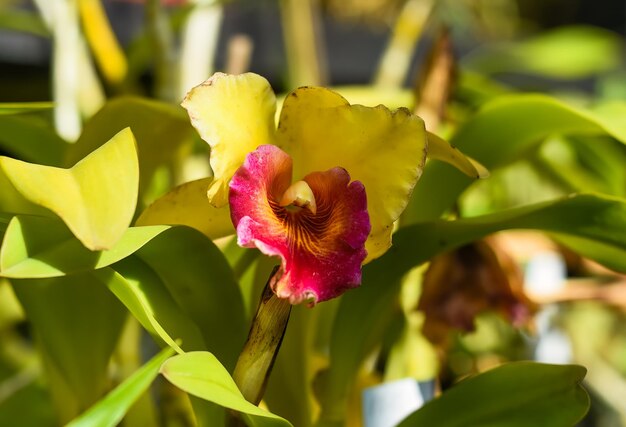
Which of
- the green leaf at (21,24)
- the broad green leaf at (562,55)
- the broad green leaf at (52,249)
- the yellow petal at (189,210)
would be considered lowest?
the broad green leaf at (562,55)

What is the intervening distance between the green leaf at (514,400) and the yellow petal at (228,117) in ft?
0.65

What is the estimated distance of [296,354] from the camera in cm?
52

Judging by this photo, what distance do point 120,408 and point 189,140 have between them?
0.32m

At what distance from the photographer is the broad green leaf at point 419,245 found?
0.45 meters

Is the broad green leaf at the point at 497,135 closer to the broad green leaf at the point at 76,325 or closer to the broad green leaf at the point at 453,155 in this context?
the broad green leaf at the point at 453,155

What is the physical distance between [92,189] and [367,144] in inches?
5.8

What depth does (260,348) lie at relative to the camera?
0.40 meters

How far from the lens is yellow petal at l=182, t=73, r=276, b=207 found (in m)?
0.37

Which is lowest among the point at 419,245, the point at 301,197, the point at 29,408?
the point at 29,408

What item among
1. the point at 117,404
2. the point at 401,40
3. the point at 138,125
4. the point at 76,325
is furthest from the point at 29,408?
the point at 401,40

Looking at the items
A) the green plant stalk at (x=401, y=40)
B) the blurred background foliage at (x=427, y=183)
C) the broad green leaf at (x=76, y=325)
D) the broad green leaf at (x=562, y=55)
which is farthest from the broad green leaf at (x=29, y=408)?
the broad green leaf at (x=562, y=55)

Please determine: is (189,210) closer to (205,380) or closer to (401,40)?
(205,380)

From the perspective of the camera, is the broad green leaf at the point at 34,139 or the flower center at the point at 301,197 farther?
the broad green leaf at the point at 34,139

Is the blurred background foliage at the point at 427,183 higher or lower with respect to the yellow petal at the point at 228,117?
lower
